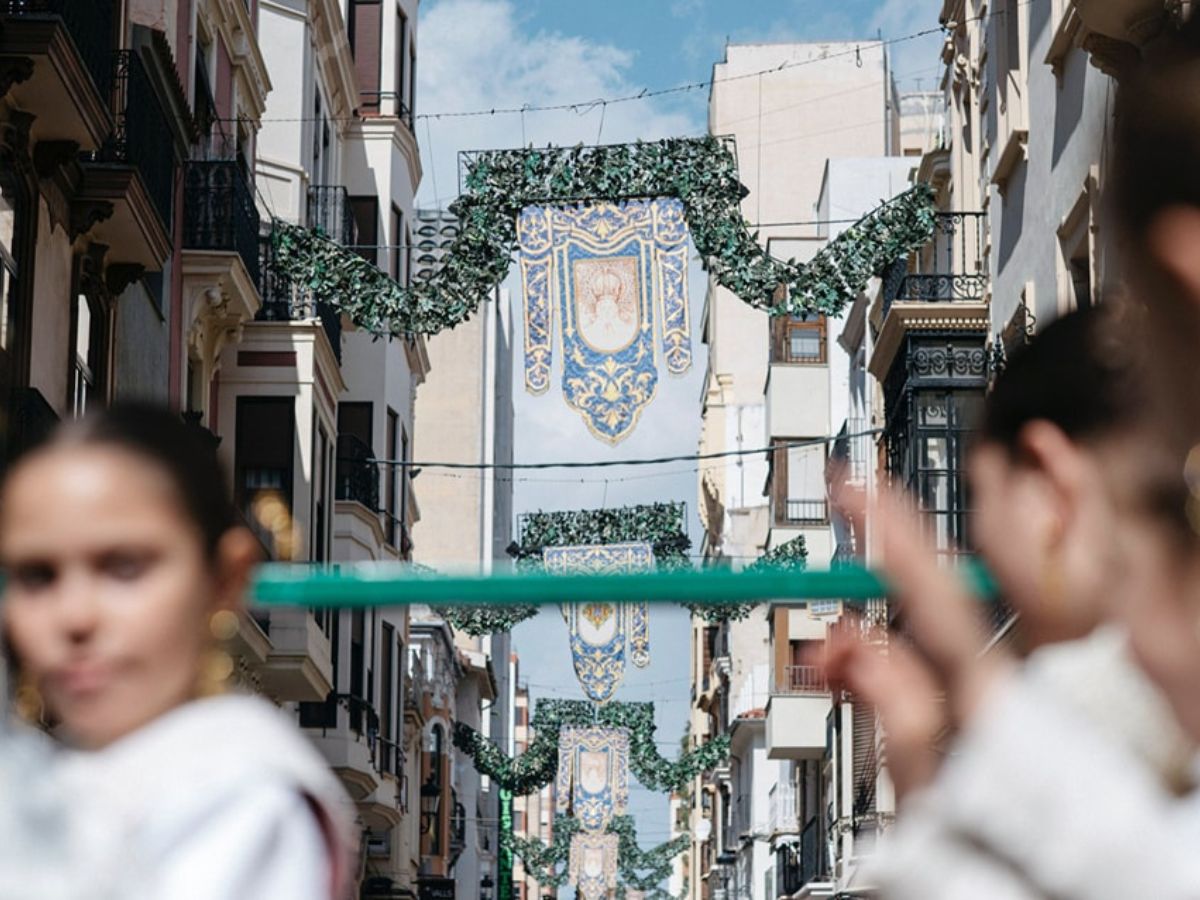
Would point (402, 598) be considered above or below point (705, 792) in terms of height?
above

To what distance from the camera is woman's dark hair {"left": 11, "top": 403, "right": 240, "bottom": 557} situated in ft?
4.55

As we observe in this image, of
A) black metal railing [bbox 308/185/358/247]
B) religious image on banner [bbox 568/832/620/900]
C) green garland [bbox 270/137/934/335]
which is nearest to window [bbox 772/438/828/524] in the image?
religious image on banner [bbox 568/832/620/900]

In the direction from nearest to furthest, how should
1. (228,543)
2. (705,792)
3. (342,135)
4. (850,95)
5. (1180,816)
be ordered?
1. (1180,816)
2. (228,543)
3. (342,135)
4. (850,95)
5. (705,792)

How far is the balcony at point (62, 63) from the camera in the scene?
15.5 metres

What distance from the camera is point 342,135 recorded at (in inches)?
1474

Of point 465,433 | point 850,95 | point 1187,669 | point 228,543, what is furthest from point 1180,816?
point 465,433

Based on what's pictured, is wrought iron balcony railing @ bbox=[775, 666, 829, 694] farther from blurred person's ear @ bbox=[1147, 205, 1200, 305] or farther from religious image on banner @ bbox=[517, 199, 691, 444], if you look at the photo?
blurred person's ear @ bbox=[1147, 205, 1200, 305]

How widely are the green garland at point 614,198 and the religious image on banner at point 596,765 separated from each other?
96.9 feet

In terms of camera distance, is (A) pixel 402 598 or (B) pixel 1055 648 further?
(A) pixel 402 598

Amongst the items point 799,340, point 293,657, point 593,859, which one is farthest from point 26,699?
point 593,859

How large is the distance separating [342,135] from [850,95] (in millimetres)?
31680

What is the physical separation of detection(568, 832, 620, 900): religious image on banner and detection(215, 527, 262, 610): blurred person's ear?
60600 millimetres

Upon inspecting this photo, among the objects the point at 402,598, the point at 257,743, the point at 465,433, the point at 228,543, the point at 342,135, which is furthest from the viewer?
the point at 465,433

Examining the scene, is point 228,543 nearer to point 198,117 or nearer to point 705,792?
point 198,117
